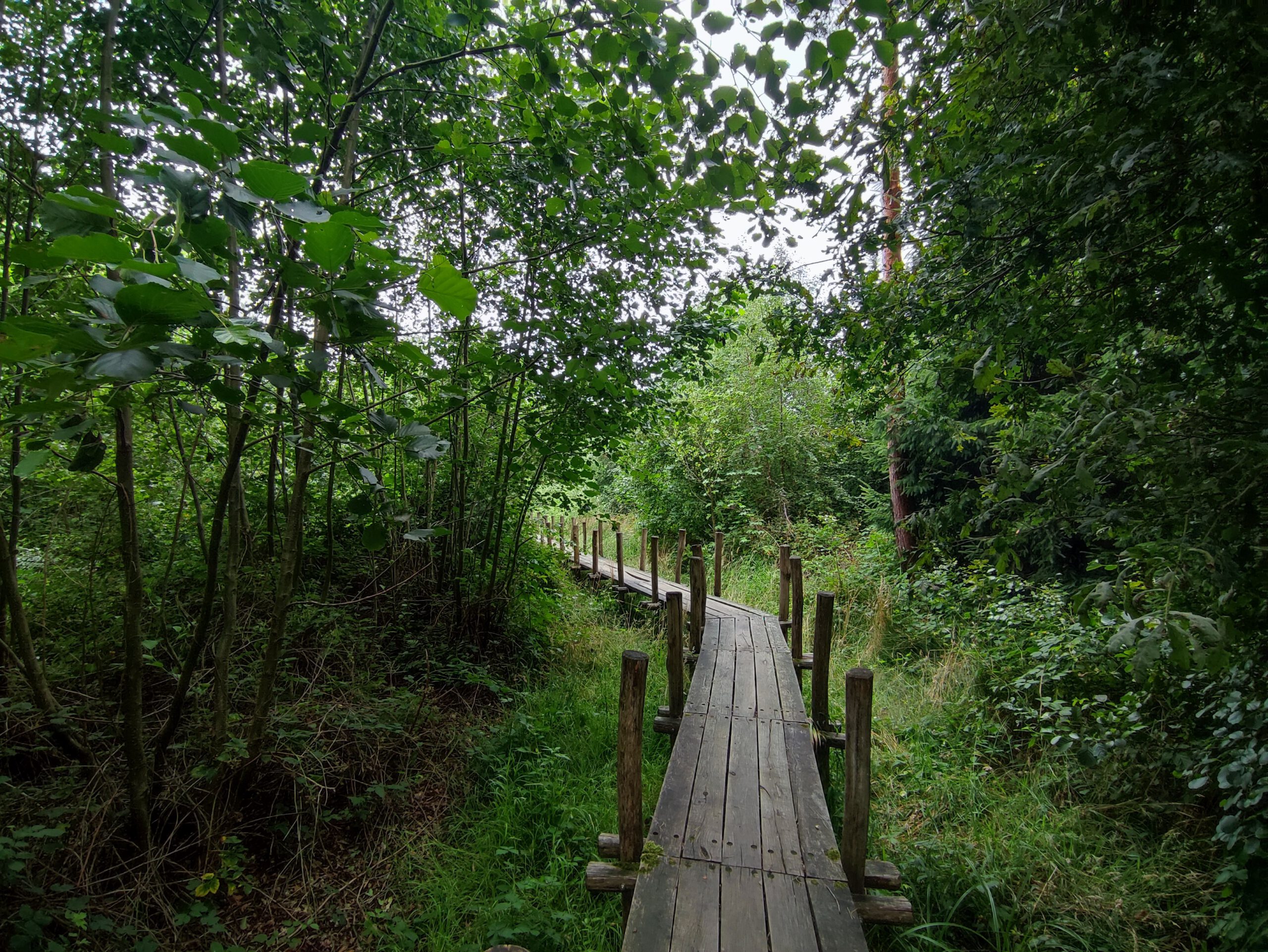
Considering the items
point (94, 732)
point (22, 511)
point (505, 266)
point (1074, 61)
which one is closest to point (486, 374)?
point (505, 266)

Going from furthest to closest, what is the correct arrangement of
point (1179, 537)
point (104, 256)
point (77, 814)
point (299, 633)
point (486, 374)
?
1. point (486, 374)
2. point (299, 633)
3. point (77, 814)
4. point (1179, 537)
5. point (104, 256)

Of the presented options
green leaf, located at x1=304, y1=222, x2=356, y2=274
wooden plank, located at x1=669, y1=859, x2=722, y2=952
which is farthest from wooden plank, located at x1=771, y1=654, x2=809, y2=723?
green leaf, located at x1=304, y1=222, x2=356, y2=274

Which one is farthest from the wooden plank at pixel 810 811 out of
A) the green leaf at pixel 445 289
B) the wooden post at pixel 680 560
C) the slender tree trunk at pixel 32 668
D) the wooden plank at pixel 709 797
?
the wooden post at pixel 680 560

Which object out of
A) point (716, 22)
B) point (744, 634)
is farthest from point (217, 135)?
point (744, 634)

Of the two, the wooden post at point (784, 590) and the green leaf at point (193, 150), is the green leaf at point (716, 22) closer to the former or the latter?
the green leaf at point (193, 150)

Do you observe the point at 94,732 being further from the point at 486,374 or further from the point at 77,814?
the point at 486,374

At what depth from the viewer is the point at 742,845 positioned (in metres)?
2.51

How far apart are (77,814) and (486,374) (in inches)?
121

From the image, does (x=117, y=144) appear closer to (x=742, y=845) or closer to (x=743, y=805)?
Answer: (x=742, y=845)

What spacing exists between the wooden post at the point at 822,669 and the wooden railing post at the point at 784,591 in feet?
6.83

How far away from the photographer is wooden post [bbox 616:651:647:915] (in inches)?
92.7

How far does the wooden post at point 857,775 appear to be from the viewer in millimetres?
2297

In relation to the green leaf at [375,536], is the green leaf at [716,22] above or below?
above

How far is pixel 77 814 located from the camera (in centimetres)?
247
